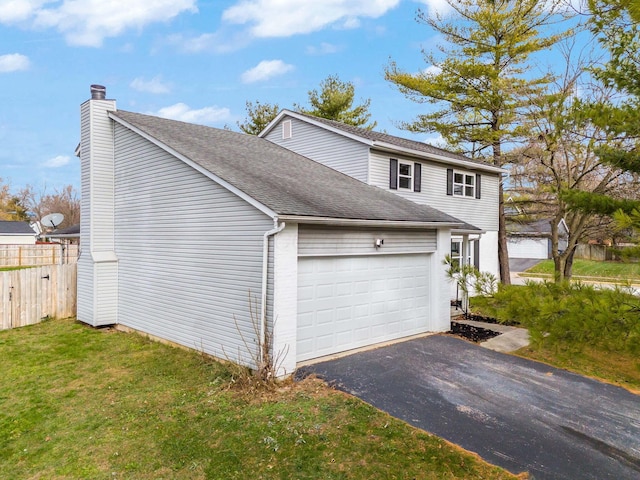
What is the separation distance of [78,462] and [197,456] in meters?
1.42

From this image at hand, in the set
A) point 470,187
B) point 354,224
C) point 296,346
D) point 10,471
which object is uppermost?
point 470,187

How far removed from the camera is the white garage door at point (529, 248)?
35188 millimetres

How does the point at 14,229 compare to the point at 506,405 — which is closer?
the point at 506,405

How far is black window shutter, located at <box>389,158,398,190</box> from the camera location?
13445mm

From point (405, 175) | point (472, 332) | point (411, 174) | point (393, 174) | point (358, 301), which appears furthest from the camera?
point (411, 174)

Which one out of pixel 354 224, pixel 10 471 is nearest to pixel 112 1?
pixel 354 224

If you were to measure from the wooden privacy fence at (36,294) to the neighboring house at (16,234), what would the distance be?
3388cm

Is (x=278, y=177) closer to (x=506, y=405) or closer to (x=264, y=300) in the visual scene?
(x=264, y=300)

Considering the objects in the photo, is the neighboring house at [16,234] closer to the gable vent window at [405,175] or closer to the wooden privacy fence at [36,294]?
the wooden privacy fence at [36,294]

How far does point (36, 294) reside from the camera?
11.6 m

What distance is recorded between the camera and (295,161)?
12805 mm

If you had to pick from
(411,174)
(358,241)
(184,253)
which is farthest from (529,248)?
(184,253)

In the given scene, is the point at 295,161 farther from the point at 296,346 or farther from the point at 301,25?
the point at 301,25

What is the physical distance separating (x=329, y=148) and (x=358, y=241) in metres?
6.49
